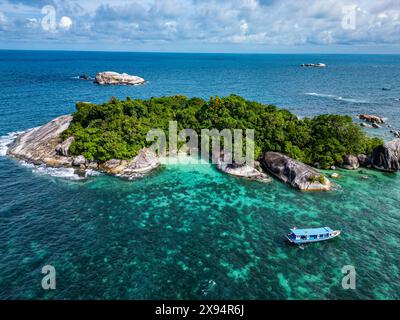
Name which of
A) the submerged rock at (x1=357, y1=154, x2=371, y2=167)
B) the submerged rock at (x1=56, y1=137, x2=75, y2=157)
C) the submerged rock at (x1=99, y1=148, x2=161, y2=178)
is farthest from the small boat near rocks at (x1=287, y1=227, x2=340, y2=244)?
the submerged rock at (x1=56, y1=137, x2=75, y2=157)

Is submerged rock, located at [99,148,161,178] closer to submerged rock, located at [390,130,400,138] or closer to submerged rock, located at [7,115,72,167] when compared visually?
submerged rock, located at [7,115,72,167]

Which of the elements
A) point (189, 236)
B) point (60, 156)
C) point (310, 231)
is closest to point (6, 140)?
point (60, 156)

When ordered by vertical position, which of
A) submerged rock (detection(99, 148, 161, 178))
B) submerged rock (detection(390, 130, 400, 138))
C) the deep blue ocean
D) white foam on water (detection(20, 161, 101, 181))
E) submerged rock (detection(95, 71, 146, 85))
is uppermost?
submerged rock (detection(95, 71, 146, 85))

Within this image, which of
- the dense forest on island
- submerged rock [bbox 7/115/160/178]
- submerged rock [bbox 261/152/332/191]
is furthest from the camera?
the dense forest on island

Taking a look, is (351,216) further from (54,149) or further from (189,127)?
(54,149)

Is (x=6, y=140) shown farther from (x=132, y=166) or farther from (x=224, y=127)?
(x=224, y=127)
